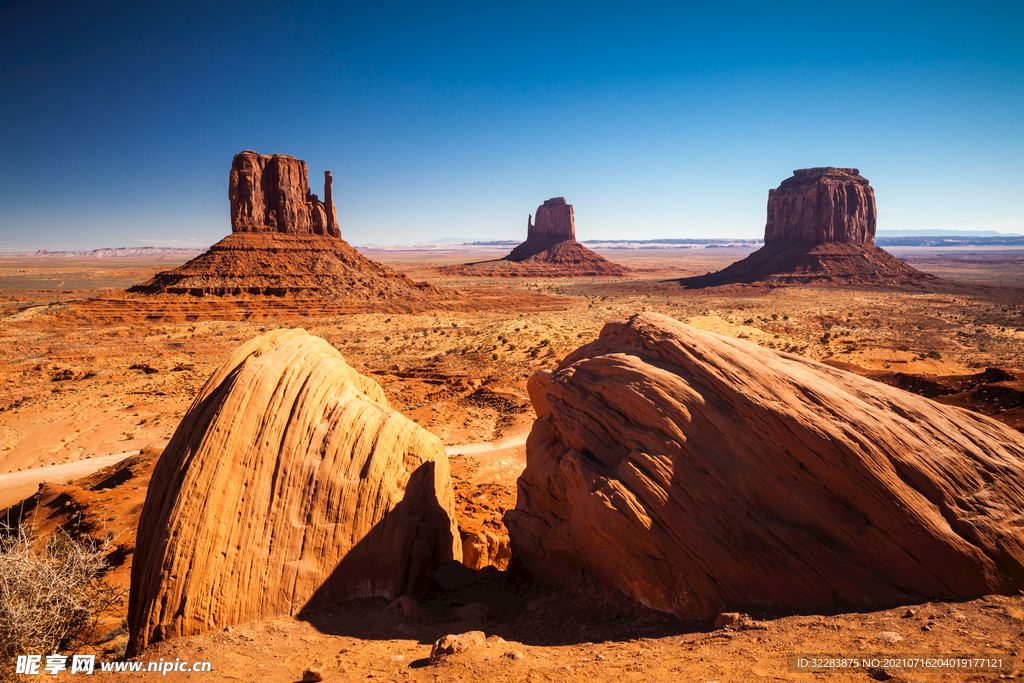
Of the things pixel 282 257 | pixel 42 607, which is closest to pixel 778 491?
pixel 42 607

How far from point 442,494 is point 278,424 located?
3567 mm

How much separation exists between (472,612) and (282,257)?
6239cm

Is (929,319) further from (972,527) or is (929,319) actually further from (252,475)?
(252,475)

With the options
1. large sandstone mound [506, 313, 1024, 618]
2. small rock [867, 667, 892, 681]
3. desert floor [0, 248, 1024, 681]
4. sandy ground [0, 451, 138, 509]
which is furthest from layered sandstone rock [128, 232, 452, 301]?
small rock [867, 667, 892, 681]

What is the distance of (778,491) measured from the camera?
6.52 metres

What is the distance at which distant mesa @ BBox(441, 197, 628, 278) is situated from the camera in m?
122

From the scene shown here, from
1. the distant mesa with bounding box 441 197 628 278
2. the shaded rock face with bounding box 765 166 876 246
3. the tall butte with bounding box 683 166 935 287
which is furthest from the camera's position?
the distant mesa with bounding box 441 197 628 278

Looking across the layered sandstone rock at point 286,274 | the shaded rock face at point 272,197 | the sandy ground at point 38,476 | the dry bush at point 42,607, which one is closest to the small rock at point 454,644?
the dry bush at point 42,607

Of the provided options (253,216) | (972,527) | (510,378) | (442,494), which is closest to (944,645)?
(972,527)

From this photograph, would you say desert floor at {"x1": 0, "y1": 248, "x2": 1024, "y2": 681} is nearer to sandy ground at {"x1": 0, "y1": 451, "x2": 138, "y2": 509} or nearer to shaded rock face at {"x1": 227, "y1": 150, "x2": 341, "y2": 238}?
sandy ground at {"x1": 0, "y1": 451, "x2": 138, "y2": 509}

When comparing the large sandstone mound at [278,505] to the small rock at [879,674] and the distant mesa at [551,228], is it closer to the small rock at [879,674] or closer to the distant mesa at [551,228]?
the small rock at [879,674]

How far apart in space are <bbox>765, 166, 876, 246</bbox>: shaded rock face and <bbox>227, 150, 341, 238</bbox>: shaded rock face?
81.6 m

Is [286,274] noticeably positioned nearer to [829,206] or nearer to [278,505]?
[278,505]

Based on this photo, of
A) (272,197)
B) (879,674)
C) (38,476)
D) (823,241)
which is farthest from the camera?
(823,241)
